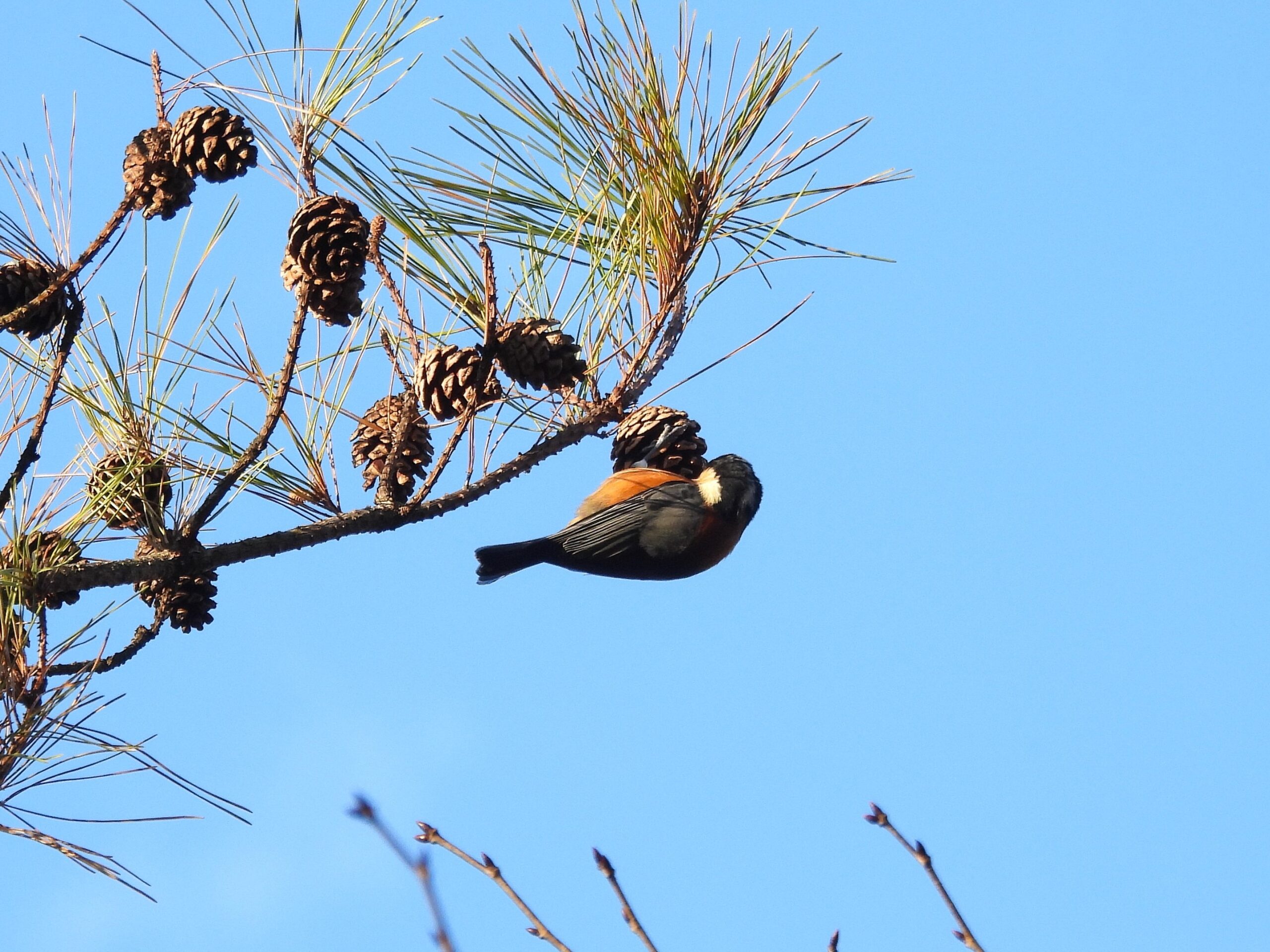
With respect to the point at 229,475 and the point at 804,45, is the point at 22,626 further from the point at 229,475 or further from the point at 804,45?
the point at 804,45

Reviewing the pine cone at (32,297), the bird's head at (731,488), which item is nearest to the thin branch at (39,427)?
the pine cone at (32,297)

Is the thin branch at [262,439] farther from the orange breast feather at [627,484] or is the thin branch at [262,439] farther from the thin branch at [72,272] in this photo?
the orange breast feather at [627,484]

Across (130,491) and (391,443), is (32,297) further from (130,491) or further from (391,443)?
(391,443)

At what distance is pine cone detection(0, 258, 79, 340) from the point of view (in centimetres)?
A: 228

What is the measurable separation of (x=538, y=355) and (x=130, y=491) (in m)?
0.77

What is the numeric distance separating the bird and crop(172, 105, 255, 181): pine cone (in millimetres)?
1310

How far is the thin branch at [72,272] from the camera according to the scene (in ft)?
7.11

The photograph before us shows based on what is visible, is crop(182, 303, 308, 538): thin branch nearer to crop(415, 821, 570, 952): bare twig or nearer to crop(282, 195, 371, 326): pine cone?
crop(282, 195, 371, 326): pine cone

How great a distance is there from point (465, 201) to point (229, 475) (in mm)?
1154

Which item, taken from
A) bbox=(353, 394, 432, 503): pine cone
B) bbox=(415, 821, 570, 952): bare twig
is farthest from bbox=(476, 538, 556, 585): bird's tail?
bbox=(415, 821, 570, 952): bare twig

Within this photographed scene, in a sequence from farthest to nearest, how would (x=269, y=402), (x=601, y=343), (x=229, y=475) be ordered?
(x=601, y=343), (x=269, y=402), (x=229, y=475)

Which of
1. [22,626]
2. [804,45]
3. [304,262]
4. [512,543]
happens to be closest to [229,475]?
[304,262]

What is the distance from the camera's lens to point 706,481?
3457 mm

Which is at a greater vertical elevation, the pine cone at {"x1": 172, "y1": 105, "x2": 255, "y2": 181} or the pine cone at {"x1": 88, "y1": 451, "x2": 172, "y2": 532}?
the pine cone at {"x1": 172, "y1": 105, "x2": 255, "y2": 181}
